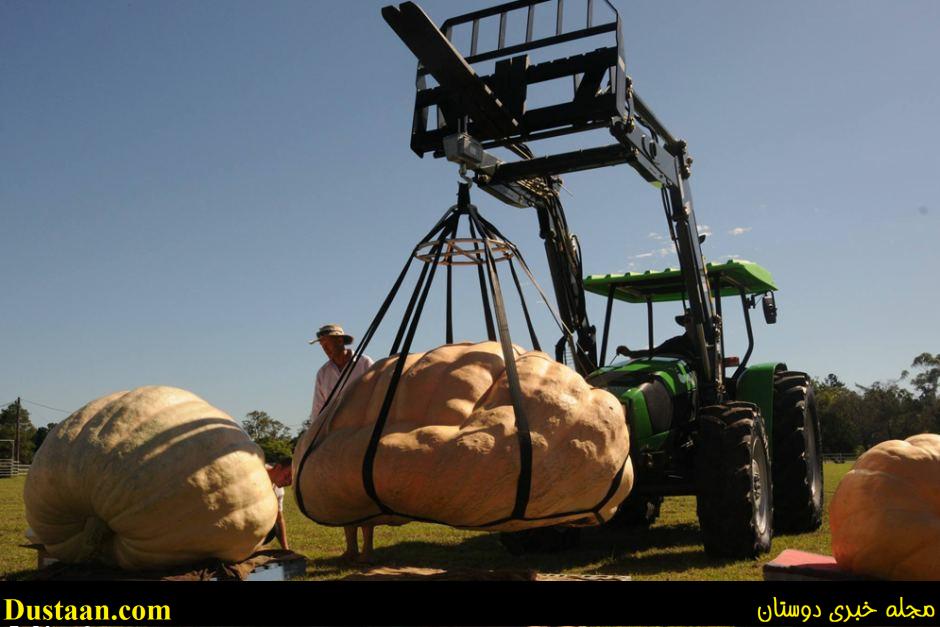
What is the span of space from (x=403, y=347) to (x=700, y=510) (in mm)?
3793

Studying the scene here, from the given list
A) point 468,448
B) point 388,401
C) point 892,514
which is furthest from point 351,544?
point 892,514

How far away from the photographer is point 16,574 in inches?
260

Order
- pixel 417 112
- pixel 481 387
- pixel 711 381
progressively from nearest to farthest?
pixel 481 387, pixel 417 112, pixel 711 381

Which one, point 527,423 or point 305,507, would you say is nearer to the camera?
point 527,423

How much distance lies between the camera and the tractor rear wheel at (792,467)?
8.02 meters

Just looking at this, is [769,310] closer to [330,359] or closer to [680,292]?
[680,292]

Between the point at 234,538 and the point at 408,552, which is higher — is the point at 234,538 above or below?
above

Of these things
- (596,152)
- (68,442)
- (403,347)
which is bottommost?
(68,442)

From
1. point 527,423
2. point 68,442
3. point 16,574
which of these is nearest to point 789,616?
point 527,423

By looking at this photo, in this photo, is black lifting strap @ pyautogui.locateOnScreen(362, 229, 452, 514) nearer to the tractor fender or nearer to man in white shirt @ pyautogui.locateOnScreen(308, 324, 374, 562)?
man in white shirt @ pyautogui.locateOnScreen(308, 324, 374, 562)

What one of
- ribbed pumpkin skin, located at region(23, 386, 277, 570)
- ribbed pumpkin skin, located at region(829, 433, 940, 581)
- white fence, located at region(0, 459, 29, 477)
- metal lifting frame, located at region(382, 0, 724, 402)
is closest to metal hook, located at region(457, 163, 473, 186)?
metal lifting frame, located at region(382, 0, 724, 402)

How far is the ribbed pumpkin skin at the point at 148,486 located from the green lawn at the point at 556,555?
1534mm

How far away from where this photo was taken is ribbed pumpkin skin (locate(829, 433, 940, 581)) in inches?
174

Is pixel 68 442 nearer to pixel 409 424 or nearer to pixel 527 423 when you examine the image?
pixel 409 424
